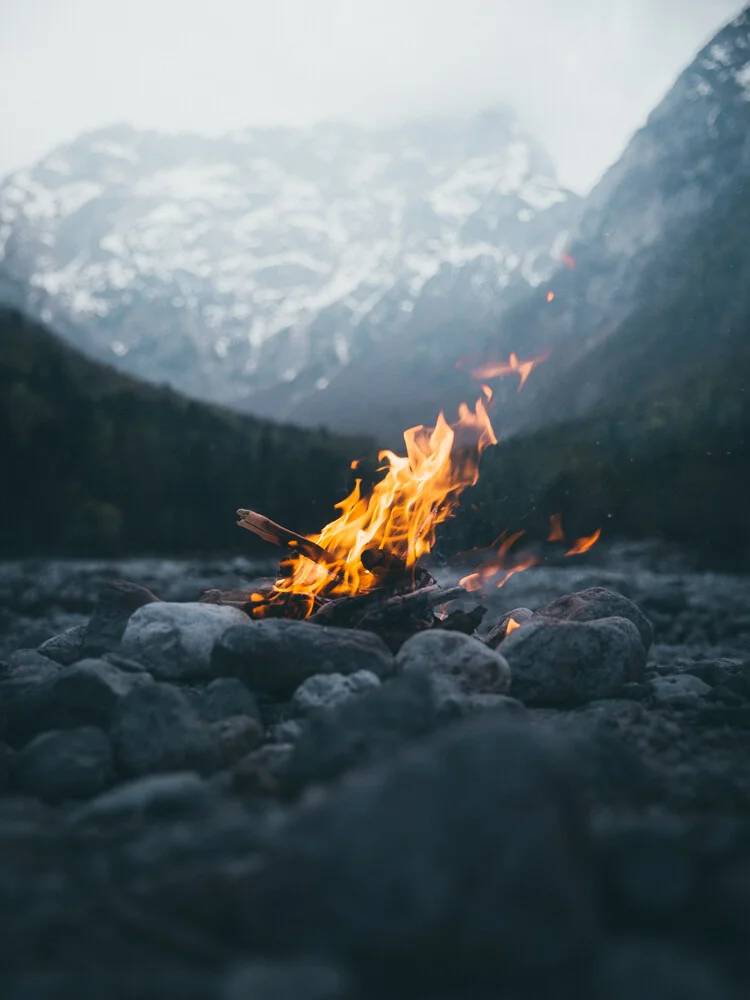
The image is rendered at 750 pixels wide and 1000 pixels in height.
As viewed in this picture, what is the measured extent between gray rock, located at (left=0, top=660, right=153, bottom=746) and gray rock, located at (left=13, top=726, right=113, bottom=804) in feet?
1.72

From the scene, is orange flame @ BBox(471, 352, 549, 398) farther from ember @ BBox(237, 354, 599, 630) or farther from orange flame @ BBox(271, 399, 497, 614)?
orange flame @ BBox(271, 399, 497, 614)

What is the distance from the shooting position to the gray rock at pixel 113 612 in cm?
730

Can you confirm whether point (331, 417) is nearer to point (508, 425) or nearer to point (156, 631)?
point (508, 425)

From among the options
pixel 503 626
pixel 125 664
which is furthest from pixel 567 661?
pixel 125 664

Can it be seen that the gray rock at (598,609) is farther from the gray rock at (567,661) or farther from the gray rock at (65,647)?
the gray rock at (65,647)

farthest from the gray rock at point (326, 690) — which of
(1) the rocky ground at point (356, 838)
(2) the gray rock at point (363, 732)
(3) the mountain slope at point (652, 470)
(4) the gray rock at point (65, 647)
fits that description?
(3) the mountain slope at point (652, 470)

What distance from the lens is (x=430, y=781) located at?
2709mm

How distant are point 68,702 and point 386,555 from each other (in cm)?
326

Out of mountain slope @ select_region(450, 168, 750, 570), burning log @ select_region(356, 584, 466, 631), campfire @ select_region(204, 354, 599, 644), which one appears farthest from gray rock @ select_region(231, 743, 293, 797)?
mountain slope @ select_region(450, 168, 750, 570)

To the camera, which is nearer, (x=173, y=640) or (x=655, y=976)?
(x=655, y=976)

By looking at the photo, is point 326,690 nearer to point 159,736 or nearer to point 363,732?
point 159,736

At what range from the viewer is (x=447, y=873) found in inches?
97.5

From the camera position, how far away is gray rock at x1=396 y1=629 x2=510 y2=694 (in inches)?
239

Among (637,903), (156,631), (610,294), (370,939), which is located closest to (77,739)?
(156,631)
